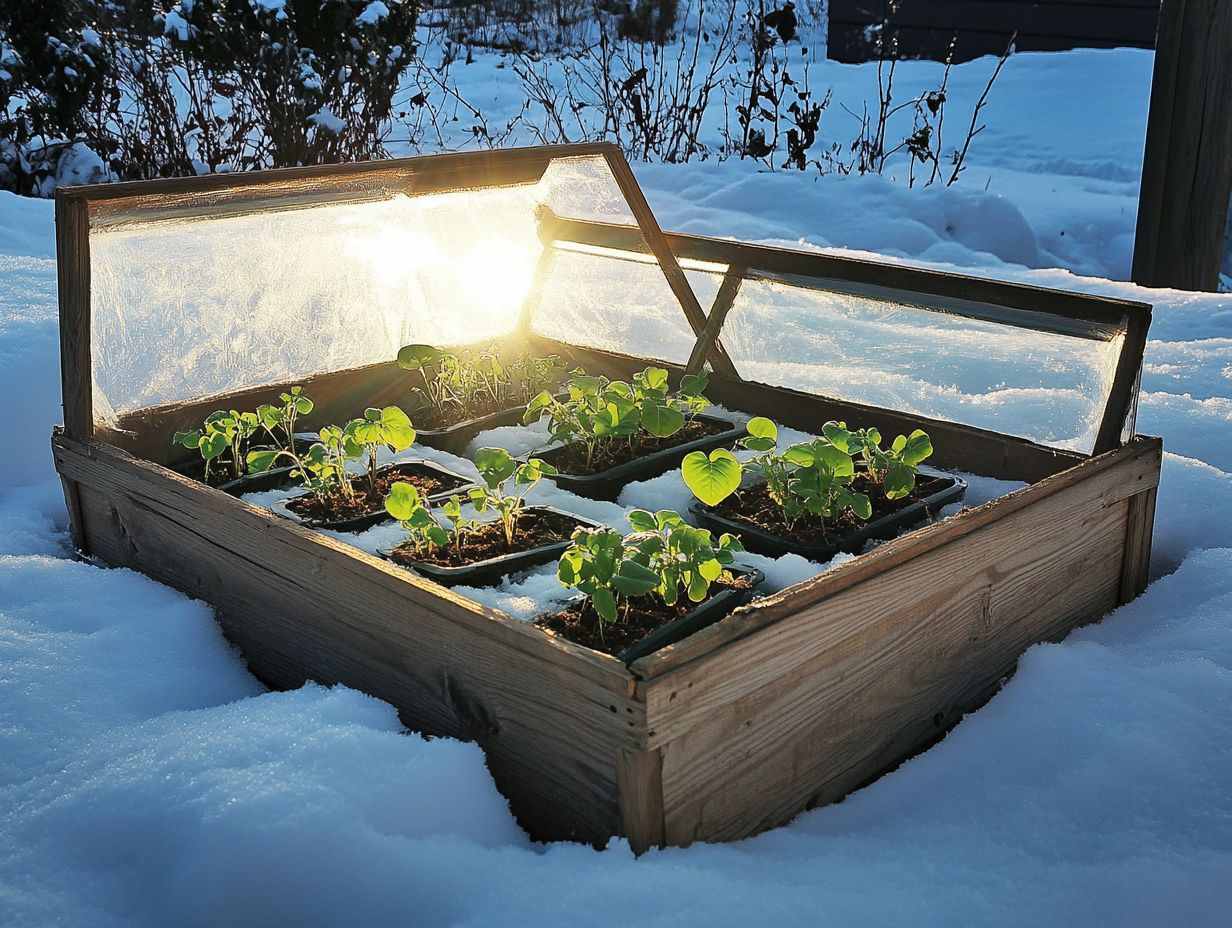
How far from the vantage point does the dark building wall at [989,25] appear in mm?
9734

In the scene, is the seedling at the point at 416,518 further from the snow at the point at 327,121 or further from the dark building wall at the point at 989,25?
the dark building wall at the point at 989,25

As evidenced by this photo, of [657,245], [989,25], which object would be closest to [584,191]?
[657,245]

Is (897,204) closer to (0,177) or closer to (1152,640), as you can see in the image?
(1152,640)

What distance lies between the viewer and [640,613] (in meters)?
1.77

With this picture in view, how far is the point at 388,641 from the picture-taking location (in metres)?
1.76

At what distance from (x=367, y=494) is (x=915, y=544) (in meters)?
1.08

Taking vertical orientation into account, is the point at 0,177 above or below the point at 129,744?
above

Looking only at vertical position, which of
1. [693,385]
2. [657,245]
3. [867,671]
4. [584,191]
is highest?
[584,191]

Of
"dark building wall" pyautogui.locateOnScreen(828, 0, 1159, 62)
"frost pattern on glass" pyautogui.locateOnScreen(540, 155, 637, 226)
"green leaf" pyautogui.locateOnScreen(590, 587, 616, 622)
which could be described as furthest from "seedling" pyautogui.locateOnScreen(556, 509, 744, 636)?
"dark building wall" pyautogui.locateOnScreen(828, 0, 1159, 62)

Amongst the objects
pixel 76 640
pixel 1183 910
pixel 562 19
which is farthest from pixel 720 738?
pixel 562 19

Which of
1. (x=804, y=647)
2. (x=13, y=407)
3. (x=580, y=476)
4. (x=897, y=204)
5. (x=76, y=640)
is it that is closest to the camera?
(x=804, y=647)

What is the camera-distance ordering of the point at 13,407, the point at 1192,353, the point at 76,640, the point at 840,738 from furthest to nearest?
the point at 1192,353
the point at 13,407
the point at 76,640
the point at 840,738

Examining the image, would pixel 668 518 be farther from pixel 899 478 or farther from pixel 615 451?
pixel 615 451

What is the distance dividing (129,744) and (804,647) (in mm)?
947
